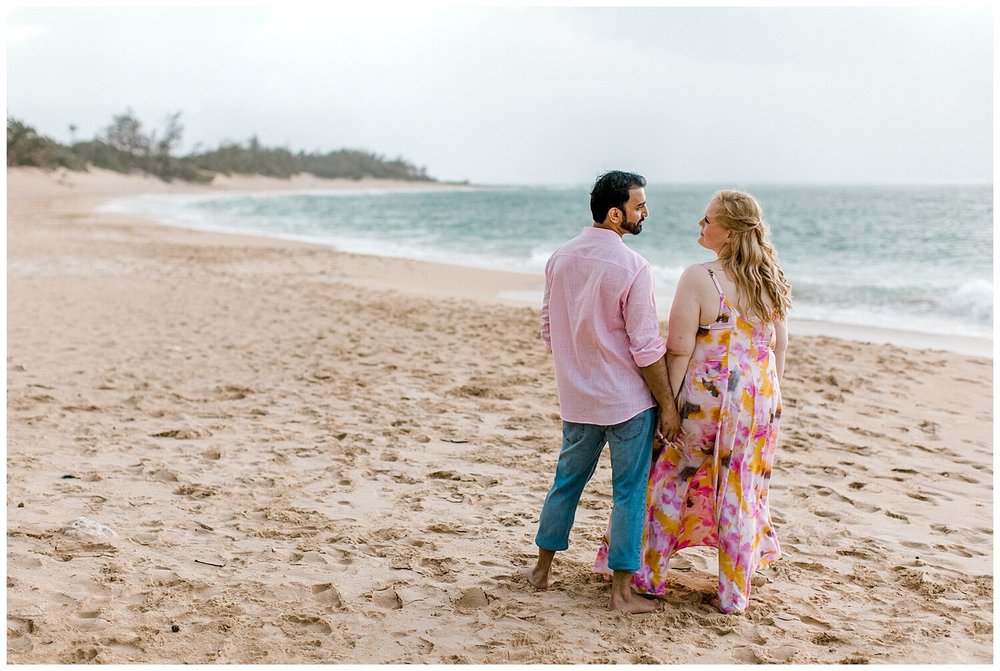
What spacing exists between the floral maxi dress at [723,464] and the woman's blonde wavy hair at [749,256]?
69 mm

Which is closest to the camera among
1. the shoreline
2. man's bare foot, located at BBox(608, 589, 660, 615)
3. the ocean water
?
man's bare foot, located at BBox(608, 589, 660, 615)

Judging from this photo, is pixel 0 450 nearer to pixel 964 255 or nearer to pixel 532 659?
pixel 532 659

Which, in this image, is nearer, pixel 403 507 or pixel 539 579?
pixel 539 579

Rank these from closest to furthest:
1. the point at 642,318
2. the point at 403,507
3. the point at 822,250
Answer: the point at 642,318
the point at 403,507
the point at 822,250

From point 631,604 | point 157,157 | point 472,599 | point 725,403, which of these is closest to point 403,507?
point 472,599

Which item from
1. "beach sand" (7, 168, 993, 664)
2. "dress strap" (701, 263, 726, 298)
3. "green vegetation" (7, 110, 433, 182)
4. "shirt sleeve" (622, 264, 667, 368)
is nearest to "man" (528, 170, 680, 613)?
"shirt sleeve" (622, 264, 667, 368)

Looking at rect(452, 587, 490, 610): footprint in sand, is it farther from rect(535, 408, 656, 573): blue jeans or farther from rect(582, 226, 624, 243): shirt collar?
rect(582, 226, 624, 243): shirt collar

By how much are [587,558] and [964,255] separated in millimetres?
21802

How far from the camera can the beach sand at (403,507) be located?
2955 mm

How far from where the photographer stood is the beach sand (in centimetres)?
296

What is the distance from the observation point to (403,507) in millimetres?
4184

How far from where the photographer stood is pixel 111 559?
3.47 meters

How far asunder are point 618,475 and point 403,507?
1.49m

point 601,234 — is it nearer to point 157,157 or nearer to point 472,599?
point 472,599
